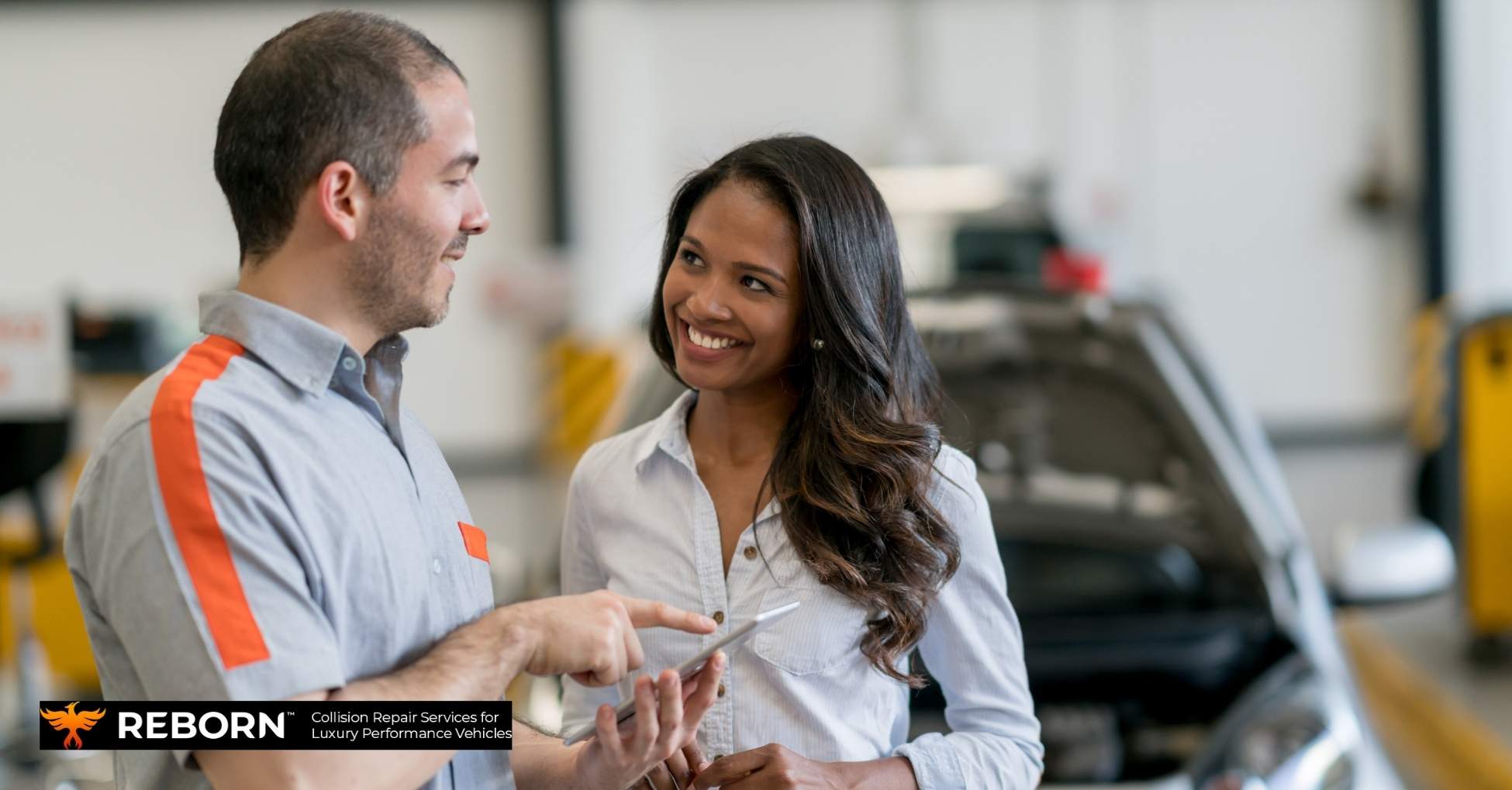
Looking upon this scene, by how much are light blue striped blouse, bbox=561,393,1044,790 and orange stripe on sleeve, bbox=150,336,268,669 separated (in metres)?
0.54

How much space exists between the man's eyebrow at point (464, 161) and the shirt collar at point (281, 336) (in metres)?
0.17

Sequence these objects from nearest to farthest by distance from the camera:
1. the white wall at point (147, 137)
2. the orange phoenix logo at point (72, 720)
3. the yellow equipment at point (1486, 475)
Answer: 1. the orange phoenix logo at point (72, 720)
2. the yellow equipment at point (1486, 475)
3. the white wall at point (147, 137)

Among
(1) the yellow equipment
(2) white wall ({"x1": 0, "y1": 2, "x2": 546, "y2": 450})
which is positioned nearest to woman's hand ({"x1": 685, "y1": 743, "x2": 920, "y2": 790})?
(1) the yellow equipment

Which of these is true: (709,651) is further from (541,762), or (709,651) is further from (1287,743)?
(1287,743)

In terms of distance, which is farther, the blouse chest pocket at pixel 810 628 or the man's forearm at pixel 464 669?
the blouse chest pocket at pixel 810 628

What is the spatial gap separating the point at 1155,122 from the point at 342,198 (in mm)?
12350

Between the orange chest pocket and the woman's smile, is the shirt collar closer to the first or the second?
the orange chest pocket

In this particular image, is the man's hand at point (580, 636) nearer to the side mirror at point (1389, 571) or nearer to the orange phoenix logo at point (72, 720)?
the orange phoenix logo at point (72, 720)

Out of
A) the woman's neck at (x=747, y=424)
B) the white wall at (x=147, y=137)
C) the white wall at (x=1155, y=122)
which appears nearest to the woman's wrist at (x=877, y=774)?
the woman's neck at (x=747, y=424)

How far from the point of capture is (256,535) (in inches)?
47.4

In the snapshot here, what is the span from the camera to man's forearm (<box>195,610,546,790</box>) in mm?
1188

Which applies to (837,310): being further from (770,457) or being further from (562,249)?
(562,249)

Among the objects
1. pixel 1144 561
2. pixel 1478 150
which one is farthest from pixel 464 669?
pixel 1478 150

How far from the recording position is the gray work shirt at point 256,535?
3.88ft
